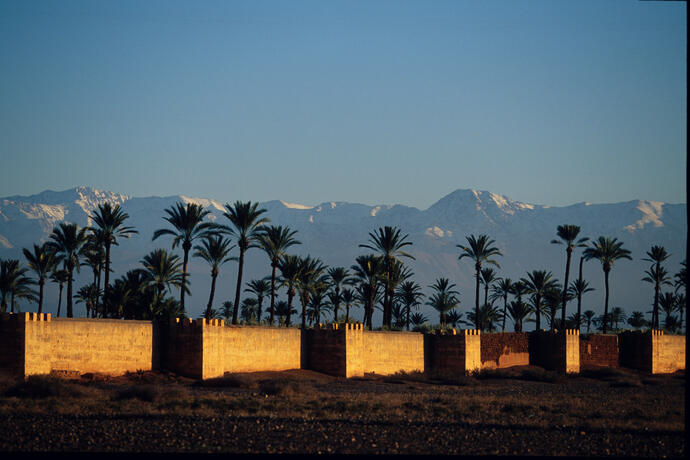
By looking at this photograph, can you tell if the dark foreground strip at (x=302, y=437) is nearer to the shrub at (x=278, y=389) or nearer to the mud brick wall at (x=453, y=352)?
the shrub at (x=278, y=389)

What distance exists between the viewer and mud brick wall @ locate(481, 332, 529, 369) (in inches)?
Result: 1932

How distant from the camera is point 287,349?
40.9 metres

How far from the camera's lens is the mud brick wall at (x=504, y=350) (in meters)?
49.1

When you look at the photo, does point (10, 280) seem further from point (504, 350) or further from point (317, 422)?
point (317, 422)

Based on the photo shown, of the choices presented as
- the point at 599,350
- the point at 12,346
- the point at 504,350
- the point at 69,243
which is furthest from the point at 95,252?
the point at 599,350

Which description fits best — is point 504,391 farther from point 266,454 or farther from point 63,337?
point 266,454

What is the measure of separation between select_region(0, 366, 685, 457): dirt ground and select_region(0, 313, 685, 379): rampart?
187 centimetres

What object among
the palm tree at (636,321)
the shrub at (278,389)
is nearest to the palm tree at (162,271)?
the shrub at (278,389)

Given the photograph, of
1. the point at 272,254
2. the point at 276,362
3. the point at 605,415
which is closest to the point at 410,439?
the point at 605,415

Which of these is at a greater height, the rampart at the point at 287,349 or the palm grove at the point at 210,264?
the palm grove at the point at 210,264

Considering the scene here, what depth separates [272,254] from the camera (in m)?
58.3

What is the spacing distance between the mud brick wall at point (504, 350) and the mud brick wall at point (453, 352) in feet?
4.05

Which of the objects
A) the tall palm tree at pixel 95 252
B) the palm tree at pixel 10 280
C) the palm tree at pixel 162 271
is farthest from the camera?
the palm tree at pixel 10 280

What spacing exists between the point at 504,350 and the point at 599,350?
9.00 meters
